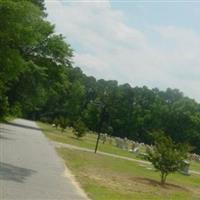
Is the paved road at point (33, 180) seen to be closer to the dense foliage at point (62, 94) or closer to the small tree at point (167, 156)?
the small tree at point (167, 156)

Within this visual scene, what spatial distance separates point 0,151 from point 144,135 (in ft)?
291

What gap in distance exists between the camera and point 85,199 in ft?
45.8

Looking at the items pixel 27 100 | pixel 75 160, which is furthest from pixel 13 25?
pixel 27 100

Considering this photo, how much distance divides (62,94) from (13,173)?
322 ft

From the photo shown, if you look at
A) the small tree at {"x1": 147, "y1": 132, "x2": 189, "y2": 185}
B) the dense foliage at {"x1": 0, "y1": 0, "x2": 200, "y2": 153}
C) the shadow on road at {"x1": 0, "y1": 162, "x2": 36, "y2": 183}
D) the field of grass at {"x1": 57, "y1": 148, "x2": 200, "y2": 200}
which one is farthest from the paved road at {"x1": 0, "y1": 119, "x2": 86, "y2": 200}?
the dense foliage at {"x1": 0, "y1": 0, "x2": 200, "y2": 153}

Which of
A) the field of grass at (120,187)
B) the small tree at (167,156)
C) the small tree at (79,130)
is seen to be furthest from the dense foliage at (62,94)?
the field of grass at (120,187)

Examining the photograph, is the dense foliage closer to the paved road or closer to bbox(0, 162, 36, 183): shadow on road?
the paved road

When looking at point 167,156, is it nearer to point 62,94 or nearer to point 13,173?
point 13,173

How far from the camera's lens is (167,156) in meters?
23.2

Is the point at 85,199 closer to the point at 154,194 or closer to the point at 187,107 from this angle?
the point at 154,194

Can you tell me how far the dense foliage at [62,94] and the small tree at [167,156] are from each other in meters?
5.22

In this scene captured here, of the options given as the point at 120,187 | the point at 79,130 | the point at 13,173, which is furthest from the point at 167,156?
the point at 79,130

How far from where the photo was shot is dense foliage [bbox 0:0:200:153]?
26344 mm

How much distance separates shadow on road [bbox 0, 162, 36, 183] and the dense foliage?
23.6 feet
